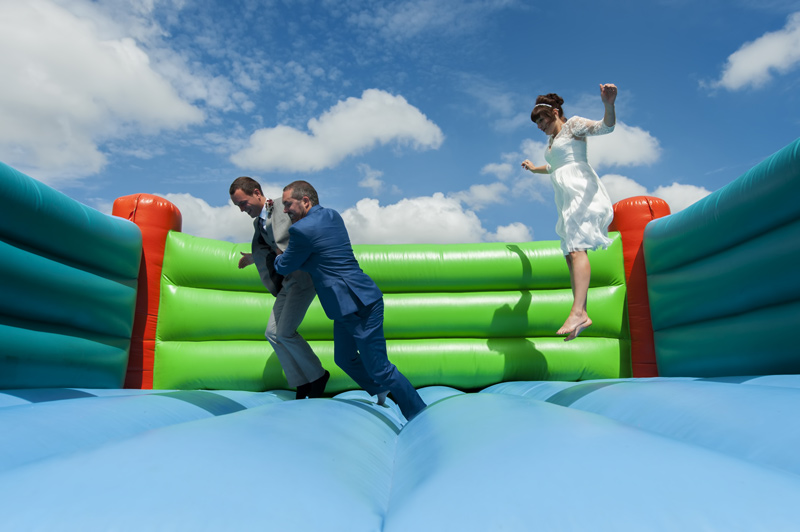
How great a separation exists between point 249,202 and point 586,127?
4.59ft

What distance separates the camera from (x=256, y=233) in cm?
193

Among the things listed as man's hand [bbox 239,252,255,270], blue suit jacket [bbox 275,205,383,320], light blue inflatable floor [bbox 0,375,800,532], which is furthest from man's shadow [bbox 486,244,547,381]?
light blue inflatable floor [bbox 0,375,800,532]

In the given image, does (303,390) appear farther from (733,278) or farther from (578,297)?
(733,278)

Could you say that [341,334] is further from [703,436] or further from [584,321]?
[703,436]

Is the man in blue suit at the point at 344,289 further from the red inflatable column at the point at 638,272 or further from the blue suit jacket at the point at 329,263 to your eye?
the red inflatable column at the point at 638,272

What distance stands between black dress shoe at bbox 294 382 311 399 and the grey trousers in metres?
0.01

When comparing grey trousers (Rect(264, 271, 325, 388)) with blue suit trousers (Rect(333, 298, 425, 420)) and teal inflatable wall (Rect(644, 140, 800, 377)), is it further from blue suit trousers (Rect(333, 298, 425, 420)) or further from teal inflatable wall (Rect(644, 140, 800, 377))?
teal inflatable wall (Rect(644, 140, 800, 377))

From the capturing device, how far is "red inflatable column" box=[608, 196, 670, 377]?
2215 millimetres

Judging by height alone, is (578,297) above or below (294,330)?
above

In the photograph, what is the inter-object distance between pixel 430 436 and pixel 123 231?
1819mm

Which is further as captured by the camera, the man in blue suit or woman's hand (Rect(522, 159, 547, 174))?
woman's hand (Rect(522, 159, 547, 174))

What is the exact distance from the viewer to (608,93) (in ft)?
5.97

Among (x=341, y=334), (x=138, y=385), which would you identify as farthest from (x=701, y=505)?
(x=138, y=385)

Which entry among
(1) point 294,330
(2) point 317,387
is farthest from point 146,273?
(2) point 317,387
